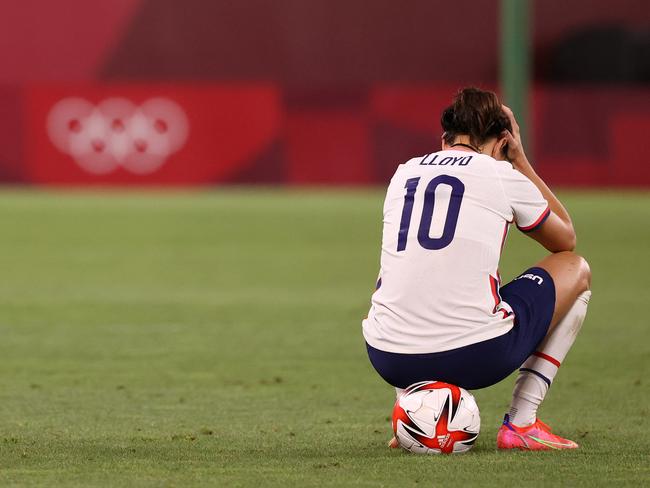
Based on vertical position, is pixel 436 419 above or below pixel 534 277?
below

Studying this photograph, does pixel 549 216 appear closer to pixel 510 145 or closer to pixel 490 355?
pixel 510 145

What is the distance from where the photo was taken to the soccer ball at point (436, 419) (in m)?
5.68

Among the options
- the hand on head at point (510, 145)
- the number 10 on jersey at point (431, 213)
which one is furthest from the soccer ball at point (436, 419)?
the hand on head at point (510, 145)

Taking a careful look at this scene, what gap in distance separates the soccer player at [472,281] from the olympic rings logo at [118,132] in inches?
788

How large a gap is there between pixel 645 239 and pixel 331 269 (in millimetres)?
4782

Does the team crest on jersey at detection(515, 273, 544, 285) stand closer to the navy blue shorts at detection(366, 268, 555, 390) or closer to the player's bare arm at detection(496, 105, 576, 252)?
the navy blue shorts at detection(366, 268, 555, 390)

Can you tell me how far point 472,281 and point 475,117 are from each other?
2.20 ft

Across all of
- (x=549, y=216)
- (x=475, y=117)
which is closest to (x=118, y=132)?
(x=475, y=117)

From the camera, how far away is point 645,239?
1738 centimetres

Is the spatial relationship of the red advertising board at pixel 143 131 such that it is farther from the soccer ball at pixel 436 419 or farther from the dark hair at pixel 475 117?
the soccer ball at pixel 436 419

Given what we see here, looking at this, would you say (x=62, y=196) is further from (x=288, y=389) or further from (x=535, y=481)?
(x=535, y=481)

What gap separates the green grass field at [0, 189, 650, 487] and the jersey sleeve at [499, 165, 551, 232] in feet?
3.04

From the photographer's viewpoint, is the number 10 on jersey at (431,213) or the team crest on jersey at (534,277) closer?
the number 10 on jersey at (431,213)

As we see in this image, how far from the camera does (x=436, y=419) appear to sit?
5.68 metres
